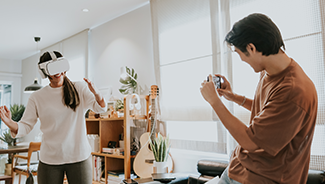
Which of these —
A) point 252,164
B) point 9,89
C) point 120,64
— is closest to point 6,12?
point 120,64

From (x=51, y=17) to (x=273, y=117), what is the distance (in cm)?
401

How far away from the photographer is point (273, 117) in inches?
34.3

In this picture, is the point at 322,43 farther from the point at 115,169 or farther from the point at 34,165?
the point at 34,165

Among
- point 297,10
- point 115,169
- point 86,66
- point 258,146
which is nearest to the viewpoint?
point 258,146

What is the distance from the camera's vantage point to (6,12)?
12.7ft

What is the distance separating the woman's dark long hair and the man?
1110 mm

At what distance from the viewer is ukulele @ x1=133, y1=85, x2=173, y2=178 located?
2918 millimetres

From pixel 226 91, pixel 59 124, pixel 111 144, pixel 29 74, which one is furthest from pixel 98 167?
pixel 29 74

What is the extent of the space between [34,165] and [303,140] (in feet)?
13.6

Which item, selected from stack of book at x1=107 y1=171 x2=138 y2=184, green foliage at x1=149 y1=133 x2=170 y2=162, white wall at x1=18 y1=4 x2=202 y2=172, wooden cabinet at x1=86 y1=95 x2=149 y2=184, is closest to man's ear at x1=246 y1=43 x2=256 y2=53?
green foliage at x1=149 y1=133 x2=170 y2=162

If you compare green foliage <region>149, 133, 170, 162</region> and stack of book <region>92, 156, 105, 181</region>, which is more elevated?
green foliage <region>149, 133, 170, 162</region>

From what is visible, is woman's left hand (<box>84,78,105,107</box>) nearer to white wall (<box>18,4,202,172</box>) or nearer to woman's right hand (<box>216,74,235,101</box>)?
woman's right hand (<box>216,74,235,101</box>)

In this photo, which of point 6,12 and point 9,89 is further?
point 9,89

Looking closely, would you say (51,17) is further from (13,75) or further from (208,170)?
(13,75)
